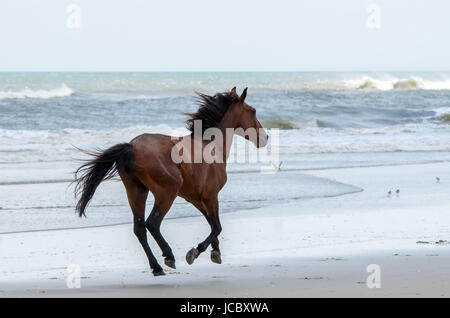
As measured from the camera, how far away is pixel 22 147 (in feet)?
63.4

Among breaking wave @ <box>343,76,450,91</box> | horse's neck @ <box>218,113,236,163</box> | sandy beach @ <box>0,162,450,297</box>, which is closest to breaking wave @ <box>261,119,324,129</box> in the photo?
sandy beach @ <box>0,162,450,297</box>

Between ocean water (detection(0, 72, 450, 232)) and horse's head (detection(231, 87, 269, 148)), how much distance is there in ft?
2.14

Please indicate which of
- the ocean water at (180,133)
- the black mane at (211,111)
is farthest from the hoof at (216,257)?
the ocean water at (180,133)

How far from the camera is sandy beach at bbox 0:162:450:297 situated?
5.91 metres

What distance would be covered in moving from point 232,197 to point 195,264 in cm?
457

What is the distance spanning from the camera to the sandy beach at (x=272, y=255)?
5914mm

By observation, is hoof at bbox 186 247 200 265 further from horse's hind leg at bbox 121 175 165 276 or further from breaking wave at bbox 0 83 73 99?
breaking wave at bbox 0 83 73 99

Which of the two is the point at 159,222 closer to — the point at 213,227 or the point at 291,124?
the point at 213,227

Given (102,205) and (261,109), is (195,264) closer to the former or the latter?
(102,205)

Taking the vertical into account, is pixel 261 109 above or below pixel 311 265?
above

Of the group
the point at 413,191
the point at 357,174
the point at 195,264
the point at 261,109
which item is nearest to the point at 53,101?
the point at 261,109

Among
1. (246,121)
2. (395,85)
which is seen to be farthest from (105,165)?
(395,85)

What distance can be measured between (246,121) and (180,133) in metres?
15.8

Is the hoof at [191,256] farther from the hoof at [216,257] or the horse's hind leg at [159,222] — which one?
the hoof at [216,257]
